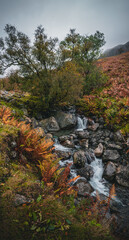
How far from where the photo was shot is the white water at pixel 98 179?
445 centimetres

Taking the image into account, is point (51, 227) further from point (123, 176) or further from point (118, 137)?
point (118, 137)

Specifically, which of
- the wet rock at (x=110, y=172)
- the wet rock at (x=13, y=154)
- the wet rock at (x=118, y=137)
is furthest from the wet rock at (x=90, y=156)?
the wet rock at (x=13, y=154)

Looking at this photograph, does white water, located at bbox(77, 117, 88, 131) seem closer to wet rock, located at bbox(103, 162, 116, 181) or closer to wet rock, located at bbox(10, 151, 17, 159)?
wet rock, located at bbox(103, 162, 116, 181)

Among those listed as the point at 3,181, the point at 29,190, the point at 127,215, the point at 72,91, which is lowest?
the point at 127,215

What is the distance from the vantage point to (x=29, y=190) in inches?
83.7

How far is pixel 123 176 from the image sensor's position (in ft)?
15.5

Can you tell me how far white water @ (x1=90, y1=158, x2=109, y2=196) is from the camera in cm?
445

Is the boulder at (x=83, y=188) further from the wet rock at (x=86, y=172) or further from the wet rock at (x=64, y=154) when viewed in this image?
the wet rock at (x=64, y=154)

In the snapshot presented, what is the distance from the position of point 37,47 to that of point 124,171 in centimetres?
926

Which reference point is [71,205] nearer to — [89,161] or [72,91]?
[89,161]

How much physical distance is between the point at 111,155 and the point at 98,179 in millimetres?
1577

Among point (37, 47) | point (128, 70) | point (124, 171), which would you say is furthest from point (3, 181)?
point (128, 70)

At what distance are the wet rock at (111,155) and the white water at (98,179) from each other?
38cm

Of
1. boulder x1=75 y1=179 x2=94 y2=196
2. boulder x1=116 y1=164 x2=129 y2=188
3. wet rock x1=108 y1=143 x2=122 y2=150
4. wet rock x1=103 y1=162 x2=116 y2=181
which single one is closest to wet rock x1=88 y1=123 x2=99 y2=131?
wet rock x1=108 y1=143 x2=122 y2=150
